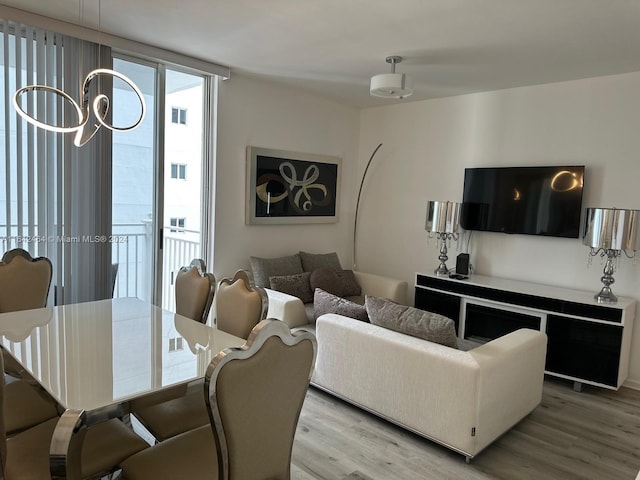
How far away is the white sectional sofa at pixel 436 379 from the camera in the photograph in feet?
8.14

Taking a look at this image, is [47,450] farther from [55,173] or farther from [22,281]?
[55,173]

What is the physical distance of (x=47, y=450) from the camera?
1681 millimetres

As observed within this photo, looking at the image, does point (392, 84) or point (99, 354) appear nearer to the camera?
point (99, 354)

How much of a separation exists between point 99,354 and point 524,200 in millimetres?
3755

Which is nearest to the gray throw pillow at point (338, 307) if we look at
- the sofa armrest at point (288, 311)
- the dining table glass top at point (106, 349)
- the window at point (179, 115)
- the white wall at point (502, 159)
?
the sofa armrest at point (288, 311)

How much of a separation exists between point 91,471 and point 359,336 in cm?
167

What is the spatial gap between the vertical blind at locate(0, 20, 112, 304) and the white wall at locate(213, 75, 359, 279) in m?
1.10

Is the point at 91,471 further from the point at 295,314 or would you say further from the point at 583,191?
the point at 583,191

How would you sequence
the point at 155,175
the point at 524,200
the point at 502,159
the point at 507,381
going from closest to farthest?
the point at 507,381
the point at 155,175
the point at 524,200
the point at 502,159

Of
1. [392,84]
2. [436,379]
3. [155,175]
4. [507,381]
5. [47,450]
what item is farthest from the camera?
[155,175]

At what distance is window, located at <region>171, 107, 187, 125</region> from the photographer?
4246 millimetres

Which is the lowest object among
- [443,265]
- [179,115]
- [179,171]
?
[443,265]

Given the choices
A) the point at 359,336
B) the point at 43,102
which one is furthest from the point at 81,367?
the point at 43,102

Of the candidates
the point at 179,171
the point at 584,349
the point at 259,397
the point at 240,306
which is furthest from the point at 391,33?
the point at 584,349
